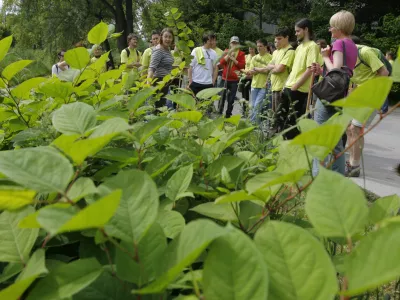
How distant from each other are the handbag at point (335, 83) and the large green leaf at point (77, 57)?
3.16 meters

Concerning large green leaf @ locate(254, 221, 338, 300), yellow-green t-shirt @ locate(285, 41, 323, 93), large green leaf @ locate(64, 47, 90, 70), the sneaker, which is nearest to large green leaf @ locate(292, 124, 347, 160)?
large green leaf @ locate(254, 221, 338, 300)

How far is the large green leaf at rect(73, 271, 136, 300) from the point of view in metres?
0.50

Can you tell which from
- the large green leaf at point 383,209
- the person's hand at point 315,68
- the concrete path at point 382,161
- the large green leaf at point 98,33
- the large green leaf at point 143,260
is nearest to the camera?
the large green leaf at point 143,260

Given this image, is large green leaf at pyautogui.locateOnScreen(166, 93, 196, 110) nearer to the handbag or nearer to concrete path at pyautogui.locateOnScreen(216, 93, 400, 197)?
concrete path at pyautogui.locateOnScreen(216, 93, 400, 197)

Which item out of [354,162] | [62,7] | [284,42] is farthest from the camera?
[62,7]

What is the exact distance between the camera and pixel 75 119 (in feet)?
2.37

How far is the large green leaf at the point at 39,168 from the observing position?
0.49 meters

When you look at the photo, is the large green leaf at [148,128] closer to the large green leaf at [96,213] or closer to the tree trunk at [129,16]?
the large green leaf at [96,213]

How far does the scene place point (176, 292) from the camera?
2.03ft

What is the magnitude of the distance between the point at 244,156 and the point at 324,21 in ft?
83.4

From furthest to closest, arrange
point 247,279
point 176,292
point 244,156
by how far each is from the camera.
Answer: point 244,156, point 176,292, point 247,279

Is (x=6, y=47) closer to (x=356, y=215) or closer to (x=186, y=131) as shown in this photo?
(x=186, y=131)

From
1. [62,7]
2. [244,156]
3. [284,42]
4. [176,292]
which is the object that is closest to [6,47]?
[244,156]

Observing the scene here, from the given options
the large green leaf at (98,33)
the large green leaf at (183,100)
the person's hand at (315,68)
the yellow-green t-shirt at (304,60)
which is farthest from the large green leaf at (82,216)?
the yellow-green t-shirt at (304,60)
